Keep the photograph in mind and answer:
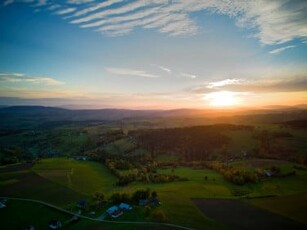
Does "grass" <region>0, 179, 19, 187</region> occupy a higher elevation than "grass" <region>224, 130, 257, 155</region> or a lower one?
lower

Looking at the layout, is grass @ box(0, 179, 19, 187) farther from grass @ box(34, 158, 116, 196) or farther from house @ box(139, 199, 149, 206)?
house @ box(139, 199, 149, 206)

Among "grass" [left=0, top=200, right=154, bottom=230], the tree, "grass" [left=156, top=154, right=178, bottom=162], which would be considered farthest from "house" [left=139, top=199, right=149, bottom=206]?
"grass" [left=156, top=154, right=178, bottom=162]

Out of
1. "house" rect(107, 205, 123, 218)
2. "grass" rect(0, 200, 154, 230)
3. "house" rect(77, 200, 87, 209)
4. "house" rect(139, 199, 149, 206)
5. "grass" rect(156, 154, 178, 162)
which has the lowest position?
"grass" rect(156, 154, 178, 162)

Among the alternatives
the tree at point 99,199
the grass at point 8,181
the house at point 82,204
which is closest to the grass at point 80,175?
the tree at point 99,199

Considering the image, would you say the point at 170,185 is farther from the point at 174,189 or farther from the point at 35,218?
the point at 35,218

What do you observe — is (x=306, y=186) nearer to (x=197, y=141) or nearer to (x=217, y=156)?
(x=217, y=156)

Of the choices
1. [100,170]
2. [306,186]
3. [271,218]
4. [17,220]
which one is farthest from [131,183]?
[306,186]

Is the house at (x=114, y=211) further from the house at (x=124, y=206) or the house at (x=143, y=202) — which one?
the house at (x=143, y=202)

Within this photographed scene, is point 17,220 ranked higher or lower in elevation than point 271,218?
lower
